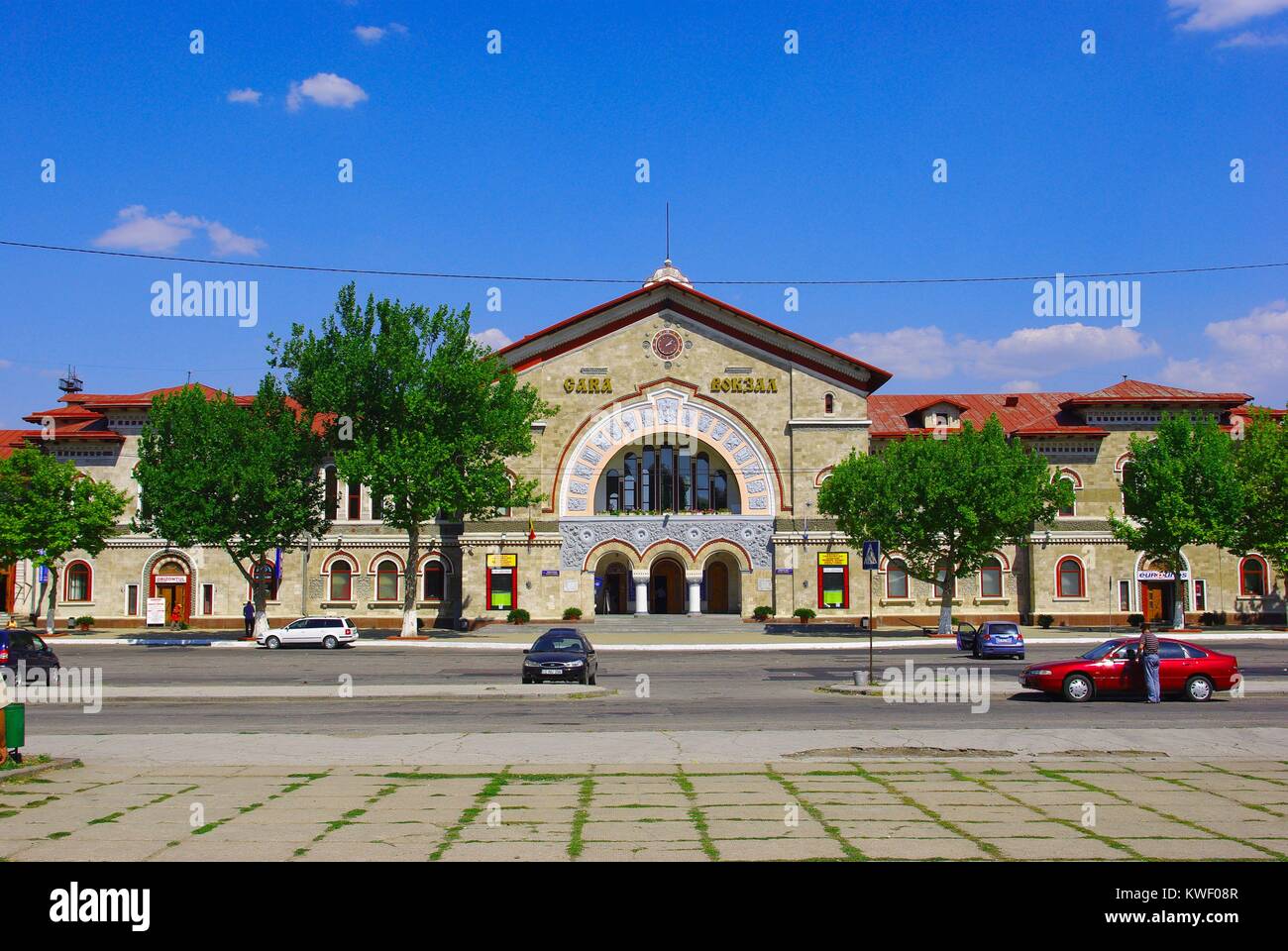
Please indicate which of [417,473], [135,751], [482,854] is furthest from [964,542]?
[482,854]

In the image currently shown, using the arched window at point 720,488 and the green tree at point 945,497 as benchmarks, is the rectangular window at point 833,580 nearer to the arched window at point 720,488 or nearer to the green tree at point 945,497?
the green tree at point 945,497

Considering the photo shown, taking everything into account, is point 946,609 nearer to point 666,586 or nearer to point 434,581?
point 666,586

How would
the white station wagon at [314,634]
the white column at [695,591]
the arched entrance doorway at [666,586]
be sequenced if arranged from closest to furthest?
the white station wagon at [314,634]
the white column at [695,591]
the arched entrance doorway at [666,586]

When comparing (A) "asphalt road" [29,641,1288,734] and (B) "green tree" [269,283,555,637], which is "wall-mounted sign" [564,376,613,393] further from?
(A) "asphalt road" [29,641,1288,734]

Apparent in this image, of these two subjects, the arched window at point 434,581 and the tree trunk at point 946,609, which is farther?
the arched window at point 434,581

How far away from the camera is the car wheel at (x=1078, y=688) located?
23625mm

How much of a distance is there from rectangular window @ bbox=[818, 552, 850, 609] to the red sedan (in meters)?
30.0

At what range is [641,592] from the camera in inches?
2168

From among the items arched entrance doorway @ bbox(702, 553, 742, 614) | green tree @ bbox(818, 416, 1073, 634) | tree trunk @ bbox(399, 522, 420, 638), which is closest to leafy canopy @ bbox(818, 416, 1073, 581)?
green tree @ bbox(818, 416, 1073, 634)

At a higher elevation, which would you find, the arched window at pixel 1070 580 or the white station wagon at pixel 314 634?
the arched window at pixel 1070 580

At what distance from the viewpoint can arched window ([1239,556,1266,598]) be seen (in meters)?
55.0

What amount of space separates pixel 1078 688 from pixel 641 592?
32782mm

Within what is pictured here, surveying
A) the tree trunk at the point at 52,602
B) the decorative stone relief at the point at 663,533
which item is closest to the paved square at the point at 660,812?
the decorative stone relief at the point at 663,533

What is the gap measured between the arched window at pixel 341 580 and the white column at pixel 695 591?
16.9m
